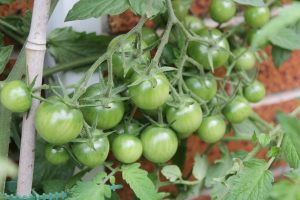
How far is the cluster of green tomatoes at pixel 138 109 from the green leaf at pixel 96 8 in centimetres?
4

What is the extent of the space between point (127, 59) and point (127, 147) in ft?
0.41

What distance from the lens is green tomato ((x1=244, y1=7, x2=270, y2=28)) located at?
90cm

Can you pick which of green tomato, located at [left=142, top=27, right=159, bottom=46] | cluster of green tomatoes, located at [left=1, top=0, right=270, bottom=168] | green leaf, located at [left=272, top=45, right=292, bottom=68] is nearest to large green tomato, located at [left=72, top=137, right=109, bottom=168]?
cluster of green tomatoes, located at [left=1, top=0, right=270, bottom=168]

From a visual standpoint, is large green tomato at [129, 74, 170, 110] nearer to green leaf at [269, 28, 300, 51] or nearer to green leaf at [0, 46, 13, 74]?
green leaf at [0, 46, 13, 74]

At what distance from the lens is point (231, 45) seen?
3.22 feet

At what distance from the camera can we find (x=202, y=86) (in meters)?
0.77

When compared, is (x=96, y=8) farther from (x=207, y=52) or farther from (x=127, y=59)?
(x=207, y=52)

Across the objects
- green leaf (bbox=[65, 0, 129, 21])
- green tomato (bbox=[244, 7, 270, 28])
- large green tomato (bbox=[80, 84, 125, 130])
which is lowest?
large green tomato (bbox=[80, 84, 125, 130])

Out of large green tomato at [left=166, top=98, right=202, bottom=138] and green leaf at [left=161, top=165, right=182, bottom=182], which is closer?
large green tomato at [left=166, top=98, right=202, bottom=138]

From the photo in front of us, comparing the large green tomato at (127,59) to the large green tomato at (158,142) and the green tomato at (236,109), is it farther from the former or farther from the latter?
the green tomato at (236,109)

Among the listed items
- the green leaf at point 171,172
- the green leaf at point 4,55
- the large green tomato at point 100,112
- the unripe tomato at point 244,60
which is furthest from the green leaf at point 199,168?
the green leaf at point 4,55

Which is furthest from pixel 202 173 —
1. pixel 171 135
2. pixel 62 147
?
pixel 62 147

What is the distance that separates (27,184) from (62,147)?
0.06m

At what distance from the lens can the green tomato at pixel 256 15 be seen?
35.3 inches
